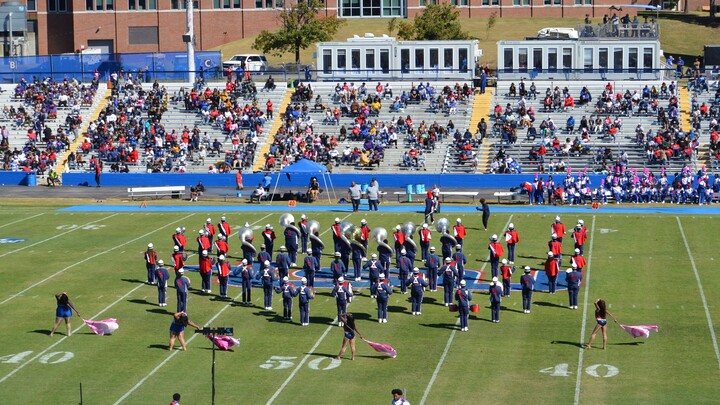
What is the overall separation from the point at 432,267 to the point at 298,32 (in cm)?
5571

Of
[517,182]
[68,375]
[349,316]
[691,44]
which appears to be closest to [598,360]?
[349,316]

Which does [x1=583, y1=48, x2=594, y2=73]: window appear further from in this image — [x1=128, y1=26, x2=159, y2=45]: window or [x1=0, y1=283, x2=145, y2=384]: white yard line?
[x1=128, y1=26, x2=159, y2=45]: window

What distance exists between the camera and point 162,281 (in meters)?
32.1

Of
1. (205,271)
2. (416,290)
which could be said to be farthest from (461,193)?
(416,290)

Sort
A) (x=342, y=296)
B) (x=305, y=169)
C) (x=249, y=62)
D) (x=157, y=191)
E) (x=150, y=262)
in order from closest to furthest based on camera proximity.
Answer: (x=342, y=296), (x=150, y=262), (x=305, y=169), (x=157, y=191), (x=249, y=62)

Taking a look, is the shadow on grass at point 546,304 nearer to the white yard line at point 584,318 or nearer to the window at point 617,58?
the white yard line at point 584,318

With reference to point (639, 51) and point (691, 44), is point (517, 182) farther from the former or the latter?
point (691, 44)

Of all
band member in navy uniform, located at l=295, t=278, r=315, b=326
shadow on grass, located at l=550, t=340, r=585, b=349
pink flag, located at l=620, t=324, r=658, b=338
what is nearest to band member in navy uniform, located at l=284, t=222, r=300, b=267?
band member in navy uniform, located at l=295, t=278, r=315, b=326

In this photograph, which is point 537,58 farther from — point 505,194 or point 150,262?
point 150,262

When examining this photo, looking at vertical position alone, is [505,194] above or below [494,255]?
above

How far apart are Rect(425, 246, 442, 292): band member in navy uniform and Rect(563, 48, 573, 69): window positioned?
119 feet

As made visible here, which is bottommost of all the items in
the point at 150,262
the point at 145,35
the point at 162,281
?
the point at 162,281

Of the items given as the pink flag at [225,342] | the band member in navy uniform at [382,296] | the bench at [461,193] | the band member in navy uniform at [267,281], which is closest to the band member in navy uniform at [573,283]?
the band member in navy uniform at [382,296]

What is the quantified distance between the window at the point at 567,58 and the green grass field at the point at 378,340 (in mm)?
28965
